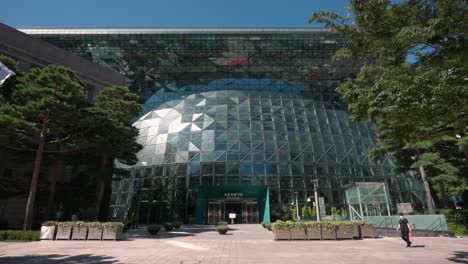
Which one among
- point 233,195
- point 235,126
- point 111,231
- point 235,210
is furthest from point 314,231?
point 235,126

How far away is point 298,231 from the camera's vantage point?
17.8 m

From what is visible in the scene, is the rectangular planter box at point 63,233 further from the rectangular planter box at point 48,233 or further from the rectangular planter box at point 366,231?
the rectangular planter box at point 366,231

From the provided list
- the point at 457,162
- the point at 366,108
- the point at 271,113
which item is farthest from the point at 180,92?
the point at 366,108

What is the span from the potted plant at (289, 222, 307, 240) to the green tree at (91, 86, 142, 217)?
16496 mm

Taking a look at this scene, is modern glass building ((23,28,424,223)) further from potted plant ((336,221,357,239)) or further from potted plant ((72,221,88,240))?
potted plant ((72,221,88,240))

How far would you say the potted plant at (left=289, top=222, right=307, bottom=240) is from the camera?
1772 cm

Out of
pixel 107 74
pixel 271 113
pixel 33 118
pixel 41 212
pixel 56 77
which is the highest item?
pixel 107 74

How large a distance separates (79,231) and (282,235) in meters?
13.8

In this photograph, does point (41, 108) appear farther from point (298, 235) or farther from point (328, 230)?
point (328, 230)

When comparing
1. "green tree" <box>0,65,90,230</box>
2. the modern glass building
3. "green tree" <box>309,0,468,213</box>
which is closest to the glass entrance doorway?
the modern glass building

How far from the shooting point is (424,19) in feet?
24.8

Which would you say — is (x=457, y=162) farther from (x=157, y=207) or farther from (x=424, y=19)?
(x=157, y=207)

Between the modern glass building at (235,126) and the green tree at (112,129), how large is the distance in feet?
16.5

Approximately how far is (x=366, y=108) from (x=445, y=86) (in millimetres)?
2262
